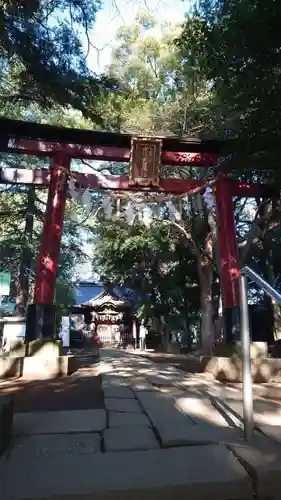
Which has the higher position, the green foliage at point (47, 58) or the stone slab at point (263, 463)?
the green foliage at point (47, 58)

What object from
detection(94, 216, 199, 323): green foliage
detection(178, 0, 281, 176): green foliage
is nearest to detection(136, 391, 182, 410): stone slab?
detection(178, 0, 281, 176): green foliage

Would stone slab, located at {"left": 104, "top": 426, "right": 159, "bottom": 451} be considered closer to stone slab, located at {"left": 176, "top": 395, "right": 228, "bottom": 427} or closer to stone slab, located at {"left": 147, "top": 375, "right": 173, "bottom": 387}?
stone slab, located at {"left": 176, "top": 395, "right": 228, "bottom": 427}

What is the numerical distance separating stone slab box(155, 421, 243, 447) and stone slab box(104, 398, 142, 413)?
27.0 inches

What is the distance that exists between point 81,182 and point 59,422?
20.2 ft

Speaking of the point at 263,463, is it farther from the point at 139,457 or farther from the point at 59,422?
the point at 59,422

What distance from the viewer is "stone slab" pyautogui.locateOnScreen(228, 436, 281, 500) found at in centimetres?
225

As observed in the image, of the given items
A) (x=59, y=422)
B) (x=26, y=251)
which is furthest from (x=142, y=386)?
(x=26, y=251)

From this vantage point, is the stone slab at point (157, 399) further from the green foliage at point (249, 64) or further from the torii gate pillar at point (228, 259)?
the green foliage at point (249, 64)

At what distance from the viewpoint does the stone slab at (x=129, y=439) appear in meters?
2.84

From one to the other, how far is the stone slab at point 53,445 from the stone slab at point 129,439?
0.09 meters

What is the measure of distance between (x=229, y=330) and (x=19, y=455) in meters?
5.65

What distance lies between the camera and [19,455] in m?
2.63

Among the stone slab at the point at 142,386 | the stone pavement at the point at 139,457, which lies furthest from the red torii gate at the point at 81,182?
the stone pavement at the point at 139,457

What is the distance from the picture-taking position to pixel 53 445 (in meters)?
2.87
